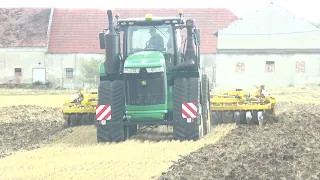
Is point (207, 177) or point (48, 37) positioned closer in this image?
point (207, 177)

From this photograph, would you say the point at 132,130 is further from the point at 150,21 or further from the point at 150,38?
the point at 150,21

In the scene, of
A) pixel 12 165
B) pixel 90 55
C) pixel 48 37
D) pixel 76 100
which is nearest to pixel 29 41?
pixel 48 37

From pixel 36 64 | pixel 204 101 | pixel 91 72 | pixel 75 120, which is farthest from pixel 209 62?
pixel 204 101

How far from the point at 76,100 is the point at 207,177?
31.5 ft

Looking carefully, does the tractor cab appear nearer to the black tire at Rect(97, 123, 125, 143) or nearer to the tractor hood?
the tractor hood

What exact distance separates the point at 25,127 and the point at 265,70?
31.9 m

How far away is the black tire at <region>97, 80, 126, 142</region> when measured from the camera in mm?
13242

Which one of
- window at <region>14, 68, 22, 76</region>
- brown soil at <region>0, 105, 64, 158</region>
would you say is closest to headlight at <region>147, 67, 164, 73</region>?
brown soil at <region>0, 105, 64, 158</region>

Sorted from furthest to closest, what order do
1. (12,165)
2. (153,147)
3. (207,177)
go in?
(153,147), (12,165), (207,177)

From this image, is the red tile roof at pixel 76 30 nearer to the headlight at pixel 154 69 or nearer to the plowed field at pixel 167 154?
the plowed field at pixel 167 154

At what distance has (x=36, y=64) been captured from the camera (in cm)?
4953

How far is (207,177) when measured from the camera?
824 centimetres

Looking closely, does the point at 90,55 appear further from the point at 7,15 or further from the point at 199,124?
the point at 199,124

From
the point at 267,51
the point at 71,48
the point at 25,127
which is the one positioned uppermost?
the point at 71,48
